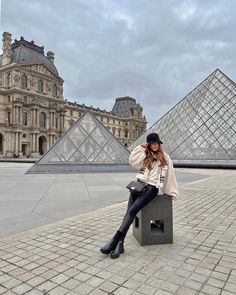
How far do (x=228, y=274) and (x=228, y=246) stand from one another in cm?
100

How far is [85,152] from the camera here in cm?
1914

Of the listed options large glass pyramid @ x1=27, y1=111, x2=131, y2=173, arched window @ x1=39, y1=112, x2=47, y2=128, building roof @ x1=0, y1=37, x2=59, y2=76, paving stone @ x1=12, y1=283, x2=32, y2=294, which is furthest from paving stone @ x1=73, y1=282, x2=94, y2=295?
building roof @ x1=0, y1=37, x2=59, y2=76

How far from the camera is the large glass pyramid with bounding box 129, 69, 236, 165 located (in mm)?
25812

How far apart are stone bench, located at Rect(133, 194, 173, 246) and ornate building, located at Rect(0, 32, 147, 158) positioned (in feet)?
223

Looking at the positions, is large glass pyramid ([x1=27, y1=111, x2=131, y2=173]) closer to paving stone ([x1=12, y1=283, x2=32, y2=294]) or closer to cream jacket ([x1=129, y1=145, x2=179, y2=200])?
cream jacket ([x1=129, y1=145, x2=179, y2=200])

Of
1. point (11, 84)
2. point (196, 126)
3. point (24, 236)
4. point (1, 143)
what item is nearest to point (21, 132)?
point (1, 143)

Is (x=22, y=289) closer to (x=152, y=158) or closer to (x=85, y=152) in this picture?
(x=152, y=158)

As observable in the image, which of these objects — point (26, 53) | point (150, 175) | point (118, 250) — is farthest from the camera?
point (26, 53)

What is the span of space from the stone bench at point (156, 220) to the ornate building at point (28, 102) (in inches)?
2674

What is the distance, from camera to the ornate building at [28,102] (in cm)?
6781

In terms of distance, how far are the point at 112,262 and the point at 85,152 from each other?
52.4 ft

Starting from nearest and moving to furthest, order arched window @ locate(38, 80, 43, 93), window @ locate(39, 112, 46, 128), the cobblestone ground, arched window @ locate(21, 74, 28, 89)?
the cobblestone ground < arched window @ locate(21, 74, 28, 89) < window @ locate(39, 112, 46, 128) < arched window @ locate(38, 80, 43, 93)

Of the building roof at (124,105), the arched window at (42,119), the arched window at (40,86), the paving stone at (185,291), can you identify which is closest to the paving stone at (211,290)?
the paving stone at (185,291)

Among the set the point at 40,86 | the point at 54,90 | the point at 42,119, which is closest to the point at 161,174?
the point at 42,119
